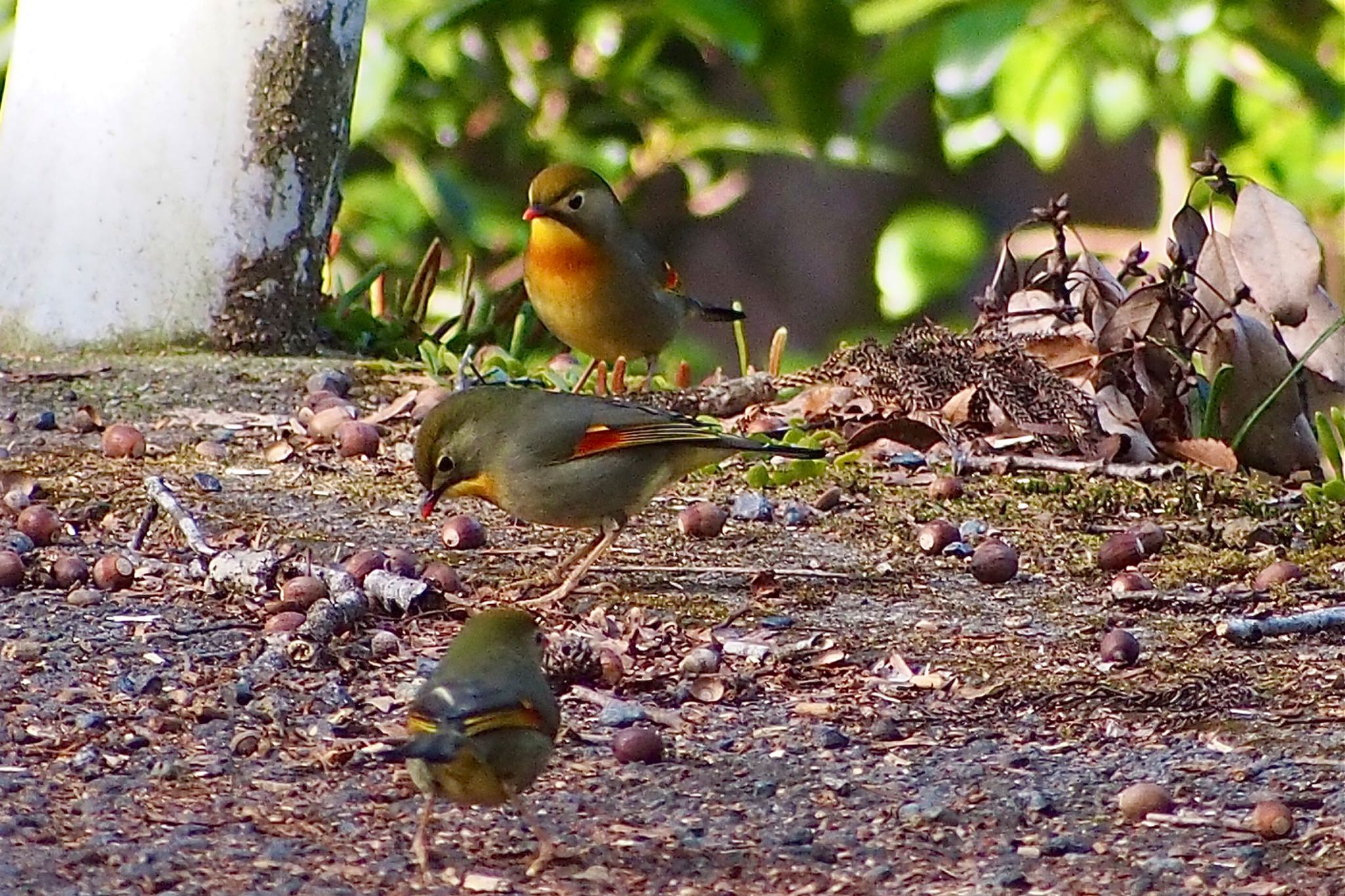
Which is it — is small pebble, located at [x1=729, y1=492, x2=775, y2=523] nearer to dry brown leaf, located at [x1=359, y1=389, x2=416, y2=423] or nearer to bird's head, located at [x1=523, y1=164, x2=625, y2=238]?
dry brown leaf, located at [x1=359, y1=389, x2=416, y2=423]

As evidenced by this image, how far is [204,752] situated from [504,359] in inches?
136

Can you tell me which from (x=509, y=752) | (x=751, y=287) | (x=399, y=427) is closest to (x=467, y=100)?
(x=751, y=287)

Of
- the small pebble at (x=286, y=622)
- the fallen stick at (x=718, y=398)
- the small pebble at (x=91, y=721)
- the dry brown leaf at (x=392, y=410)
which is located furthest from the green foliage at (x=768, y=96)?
the small pebble at (x=91, y=721)

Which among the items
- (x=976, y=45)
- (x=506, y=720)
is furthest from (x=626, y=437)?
(x=976, y=45)

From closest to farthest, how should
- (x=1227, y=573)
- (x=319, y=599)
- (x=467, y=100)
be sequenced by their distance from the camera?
(x=319, y=599), (x=1227, y=573), (x=467, y=100)

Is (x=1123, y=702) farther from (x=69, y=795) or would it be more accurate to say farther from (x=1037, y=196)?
(x=1037, y=196)

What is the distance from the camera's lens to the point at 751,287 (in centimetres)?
1269

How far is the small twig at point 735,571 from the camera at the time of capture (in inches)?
188

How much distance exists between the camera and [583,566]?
15.5ft

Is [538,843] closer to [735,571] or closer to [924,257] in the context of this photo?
[735,571]

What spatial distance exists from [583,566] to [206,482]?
1.16 m

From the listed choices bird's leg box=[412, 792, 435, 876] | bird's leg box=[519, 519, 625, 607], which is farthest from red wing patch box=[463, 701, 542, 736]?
bird's leg box=[519, 519, 625, 607]

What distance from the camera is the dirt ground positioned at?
3113 millimetres

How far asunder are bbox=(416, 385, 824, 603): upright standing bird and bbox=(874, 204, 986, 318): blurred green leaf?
15.6 ft
